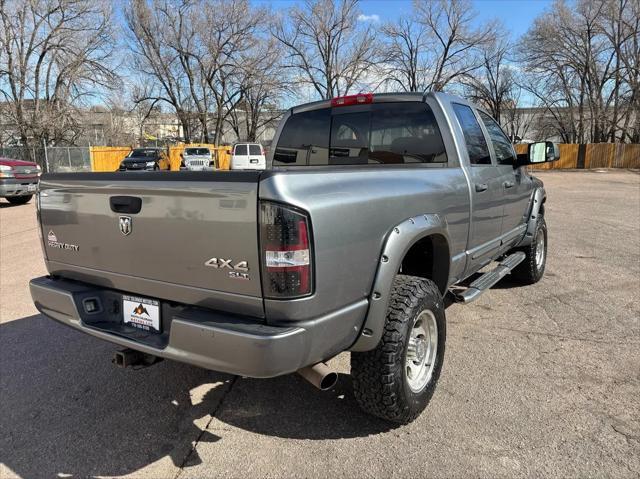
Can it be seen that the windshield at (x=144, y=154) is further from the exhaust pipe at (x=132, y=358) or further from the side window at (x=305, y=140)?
the exhaust pipe at (x=132, y=358)

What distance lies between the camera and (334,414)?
2.97 m

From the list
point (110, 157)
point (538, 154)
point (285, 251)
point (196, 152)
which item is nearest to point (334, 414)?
point (285, 251)

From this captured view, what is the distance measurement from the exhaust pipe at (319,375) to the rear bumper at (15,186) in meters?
12.7

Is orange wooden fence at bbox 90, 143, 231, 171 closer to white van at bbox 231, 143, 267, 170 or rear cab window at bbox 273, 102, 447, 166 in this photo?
white van at bbox 231, 143, 267, 170

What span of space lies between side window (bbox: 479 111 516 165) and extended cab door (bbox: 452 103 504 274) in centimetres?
30

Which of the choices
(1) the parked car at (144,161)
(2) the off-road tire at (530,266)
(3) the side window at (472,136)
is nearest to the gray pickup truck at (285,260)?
(3) the side window at (472,136)

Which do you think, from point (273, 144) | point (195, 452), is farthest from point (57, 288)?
point (273, 144)

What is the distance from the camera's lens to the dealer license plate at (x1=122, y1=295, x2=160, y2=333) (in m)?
2.47

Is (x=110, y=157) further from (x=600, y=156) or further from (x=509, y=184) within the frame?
(x=600, y=156)

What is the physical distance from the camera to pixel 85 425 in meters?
2.88

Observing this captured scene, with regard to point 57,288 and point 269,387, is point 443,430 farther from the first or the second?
point 57,288

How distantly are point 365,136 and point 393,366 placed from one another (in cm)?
198

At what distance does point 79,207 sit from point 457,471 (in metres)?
2.50

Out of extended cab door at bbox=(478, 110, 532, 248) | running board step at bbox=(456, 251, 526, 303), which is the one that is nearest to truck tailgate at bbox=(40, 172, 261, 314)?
running board step at bbox=(456, 251, 526, 303)
